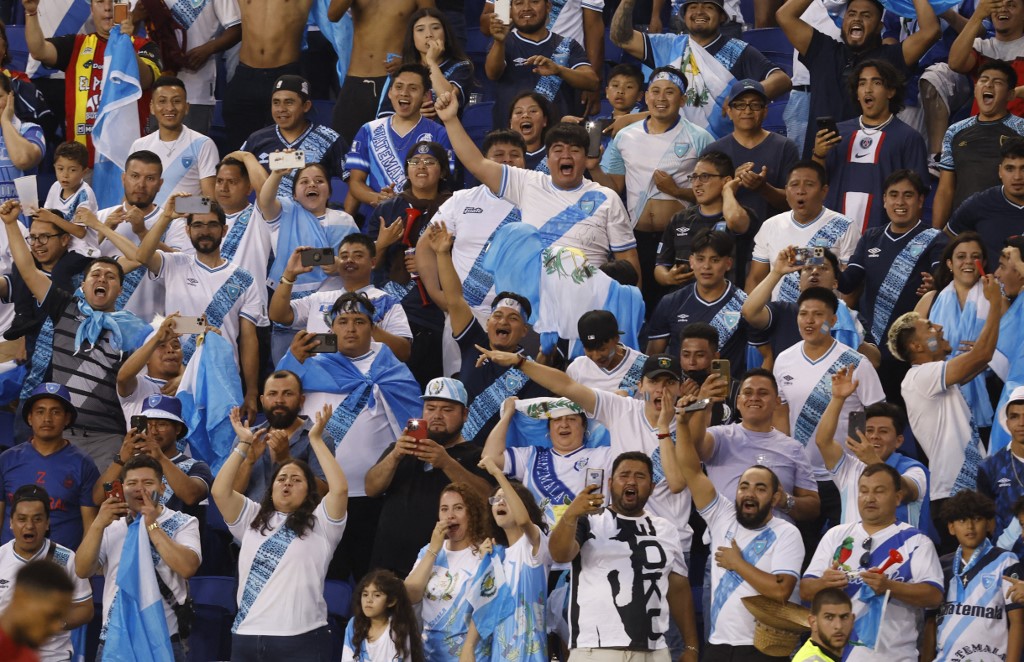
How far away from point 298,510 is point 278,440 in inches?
21.5

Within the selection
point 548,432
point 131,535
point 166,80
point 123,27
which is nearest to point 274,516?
point 131,535

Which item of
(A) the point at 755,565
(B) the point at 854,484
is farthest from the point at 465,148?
(A) the point at 755,565

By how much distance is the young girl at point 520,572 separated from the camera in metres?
8.93

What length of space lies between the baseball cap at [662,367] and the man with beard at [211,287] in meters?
2.60

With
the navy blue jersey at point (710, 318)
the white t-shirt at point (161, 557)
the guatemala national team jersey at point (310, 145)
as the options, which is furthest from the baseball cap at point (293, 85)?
the white t-shirt at point (161, 557)

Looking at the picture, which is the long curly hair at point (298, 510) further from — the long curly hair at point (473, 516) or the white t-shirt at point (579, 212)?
the white t-shirt at point (579, 212)

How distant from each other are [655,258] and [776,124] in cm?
242

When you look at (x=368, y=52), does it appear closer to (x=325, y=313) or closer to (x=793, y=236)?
(x=325, y=313)

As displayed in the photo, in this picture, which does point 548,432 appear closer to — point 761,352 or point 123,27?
point 761,352

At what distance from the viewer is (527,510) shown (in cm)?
913

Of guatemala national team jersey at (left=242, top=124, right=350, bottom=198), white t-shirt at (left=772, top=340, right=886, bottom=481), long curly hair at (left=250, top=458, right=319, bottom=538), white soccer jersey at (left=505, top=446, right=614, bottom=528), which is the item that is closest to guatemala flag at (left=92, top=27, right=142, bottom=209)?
guatemala national team jersey at (left=242, top=124, right=350, bottom=198)

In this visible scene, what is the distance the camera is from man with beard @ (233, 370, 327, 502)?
32.3ft

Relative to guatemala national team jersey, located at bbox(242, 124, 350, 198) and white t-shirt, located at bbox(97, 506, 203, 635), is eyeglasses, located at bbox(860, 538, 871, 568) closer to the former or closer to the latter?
white t-shirt, located at bbox(97, 506, 203, 635)

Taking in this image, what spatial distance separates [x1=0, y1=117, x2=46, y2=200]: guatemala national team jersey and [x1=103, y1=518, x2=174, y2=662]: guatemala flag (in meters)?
4.34
